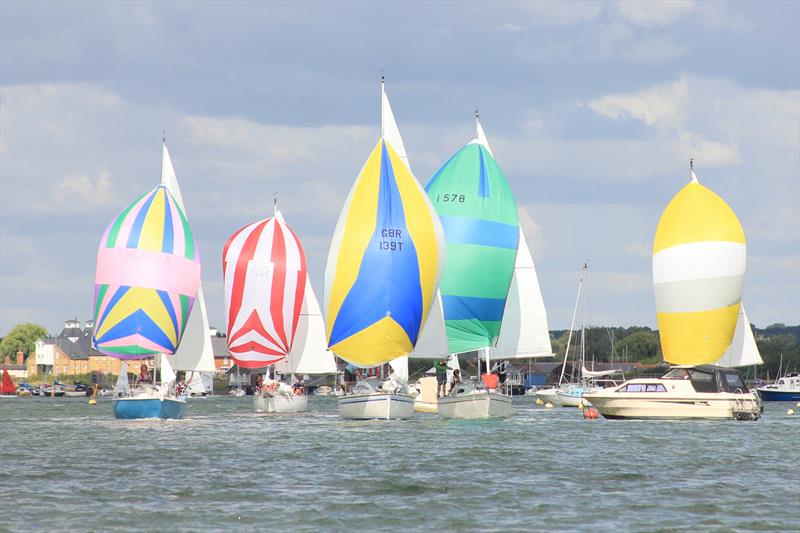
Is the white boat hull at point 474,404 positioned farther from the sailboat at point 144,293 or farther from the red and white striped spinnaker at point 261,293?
the red and white striped spinnaker at point 261,293

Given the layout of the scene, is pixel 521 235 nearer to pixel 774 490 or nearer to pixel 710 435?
pixel 710 435

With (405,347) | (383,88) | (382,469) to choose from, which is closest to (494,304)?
(405,347)

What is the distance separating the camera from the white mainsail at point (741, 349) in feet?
220

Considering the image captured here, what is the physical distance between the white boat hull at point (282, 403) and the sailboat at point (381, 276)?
65.5 feet

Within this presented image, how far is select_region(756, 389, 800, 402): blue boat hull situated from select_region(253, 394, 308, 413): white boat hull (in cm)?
5495

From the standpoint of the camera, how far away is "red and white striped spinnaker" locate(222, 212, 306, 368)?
249 feet

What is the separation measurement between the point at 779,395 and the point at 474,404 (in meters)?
66.4

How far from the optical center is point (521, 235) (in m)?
68.9

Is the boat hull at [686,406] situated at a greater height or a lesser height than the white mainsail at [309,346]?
lesser

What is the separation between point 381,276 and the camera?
2125 inches

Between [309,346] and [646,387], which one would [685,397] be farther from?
[309,346]

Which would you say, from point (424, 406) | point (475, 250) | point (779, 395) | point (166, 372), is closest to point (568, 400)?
point (779, 395)

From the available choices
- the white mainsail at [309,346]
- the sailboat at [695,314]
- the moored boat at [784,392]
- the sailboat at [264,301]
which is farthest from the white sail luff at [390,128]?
the moored boat at [784,392]

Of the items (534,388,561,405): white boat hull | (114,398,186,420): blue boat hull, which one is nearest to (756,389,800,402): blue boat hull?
(534,388,561,405): white boat hull
